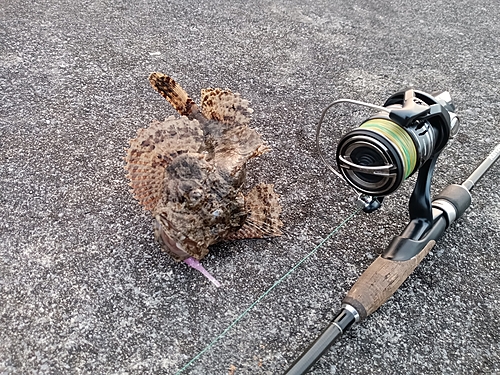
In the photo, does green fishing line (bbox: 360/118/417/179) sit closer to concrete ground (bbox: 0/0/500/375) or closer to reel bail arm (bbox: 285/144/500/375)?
reel bail arm (bbox: 285/144/500/375)

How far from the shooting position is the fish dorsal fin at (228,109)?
5.65ft

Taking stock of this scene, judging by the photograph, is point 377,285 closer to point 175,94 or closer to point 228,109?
point 228,109

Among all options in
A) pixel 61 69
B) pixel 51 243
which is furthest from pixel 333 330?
pixel 61 69

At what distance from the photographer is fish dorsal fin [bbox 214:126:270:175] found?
161cm

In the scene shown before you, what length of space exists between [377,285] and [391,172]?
36cm

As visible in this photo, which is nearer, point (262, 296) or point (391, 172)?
point (391, 172)

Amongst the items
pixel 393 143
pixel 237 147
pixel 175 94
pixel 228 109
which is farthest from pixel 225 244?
pixel 393 143

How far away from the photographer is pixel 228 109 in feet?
5.67

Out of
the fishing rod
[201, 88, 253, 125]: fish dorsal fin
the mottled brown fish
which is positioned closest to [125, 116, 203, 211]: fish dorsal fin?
the mottled brown fish

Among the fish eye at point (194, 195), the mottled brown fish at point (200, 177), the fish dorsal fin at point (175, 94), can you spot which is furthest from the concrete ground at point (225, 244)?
the fish dorsal fin at point (175, 94)

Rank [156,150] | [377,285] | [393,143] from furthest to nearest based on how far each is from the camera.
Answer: [156,150] → [377,285] → [393,143]

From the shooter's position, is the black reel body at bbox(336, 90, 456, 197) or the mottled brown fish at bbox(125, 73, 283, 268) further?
the mottled brown fish at bbox(125, 73, 283, 268)

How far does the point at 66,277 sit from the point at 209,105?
2.67 ft

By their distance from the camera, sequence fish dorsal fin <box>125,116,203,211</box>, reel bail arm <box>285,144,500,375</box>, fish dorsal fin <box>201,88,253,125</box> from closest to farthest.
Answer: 1. reel bail arm <box>285,144,500,375</box>
2. fish dorsal fin <box>125,116,203,211</box>
3. fish dorsal fin <box>201,88,253,125</box>
